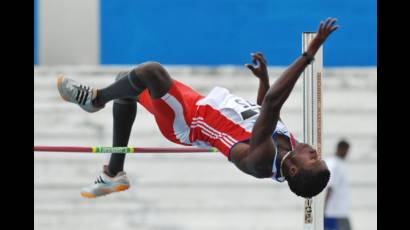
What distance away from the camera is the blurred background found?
12430 mm

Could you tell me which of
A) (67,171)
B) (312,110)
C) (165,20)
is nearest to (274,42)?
(165,20)

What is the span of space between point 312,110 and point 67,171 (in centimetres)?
597

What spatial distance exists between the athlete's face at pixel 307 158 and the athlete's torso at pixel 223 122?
0.89ft

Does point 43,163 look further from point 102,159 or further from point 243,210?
point 243,210

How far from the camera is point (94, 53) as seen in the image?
1255 cm

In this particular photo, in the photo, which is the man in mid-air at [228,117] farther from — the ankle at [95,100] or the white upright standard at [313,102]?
the white upright standard at [313,102]

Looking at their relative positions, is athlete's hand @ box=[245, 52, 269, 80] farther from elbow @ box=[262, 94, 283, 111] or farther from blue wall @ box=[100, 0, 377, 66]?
blue wall @ box=[100, 0, 377, 66]

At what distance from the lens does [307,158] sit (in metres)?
6.82

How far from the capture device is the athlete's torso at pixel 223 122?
7.17m

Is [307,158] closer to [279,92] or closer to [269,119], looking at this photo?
[269,119]

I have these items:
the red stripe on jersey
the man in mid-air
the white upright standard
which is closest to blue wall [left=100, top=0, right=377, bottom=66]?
the man in mid-air

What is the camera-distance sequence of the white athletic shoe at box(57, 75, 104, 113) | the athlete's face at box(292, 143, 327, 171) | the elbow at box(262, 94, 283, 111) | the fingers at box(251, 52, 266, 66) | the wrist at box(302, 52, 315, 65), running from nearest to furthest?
the wrist at box(302, 52, 315, 65), the elbow at box(262, 94, 283, 111), the athlete's face at box(292, 143, 327, 171), the fingers at box(251, 52, 266, 66), the white athletic shoe at box(57, 75, 104, 113)

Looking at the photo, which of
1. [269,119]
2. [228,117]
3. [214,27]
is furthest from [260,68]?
[214,27]

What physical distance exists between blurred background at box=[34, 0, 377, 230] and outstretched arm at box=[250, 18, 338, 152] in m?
5.87
